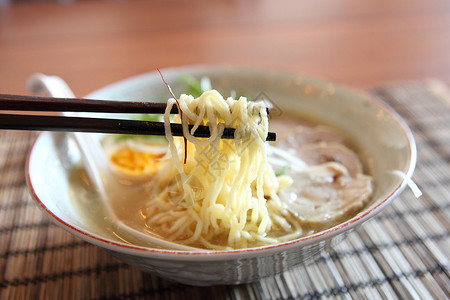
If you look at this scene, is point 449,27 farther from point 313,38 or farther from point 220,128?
point 220,128

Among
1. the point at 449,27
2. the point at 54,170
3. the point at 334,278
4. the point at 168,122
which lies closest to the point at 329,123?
the point at 334,278

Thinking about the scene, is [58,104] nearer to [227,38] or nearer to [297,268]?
[297,268]

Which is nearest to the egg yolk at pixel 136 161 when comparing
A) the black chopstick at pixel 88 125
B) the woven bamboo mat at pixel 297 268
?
the woven bamboo mat at pixel 297 268

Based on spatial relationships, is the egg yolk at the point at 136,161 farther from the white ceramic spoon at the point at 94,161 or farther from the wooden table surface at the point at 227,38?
the wooden table surface at the point at 227,38

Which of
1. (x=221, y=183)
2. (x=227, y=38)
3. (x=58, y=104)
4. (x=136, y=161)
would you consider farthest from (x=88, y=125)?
(x=227, y=38)

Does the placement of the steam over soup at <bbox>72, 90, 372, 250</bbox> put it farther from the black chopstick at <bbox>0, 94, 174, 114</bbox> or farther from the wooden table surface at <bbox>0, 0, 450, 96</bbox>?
the wooden table surface at <bbox>0, 0, 450, 96</bbox>
